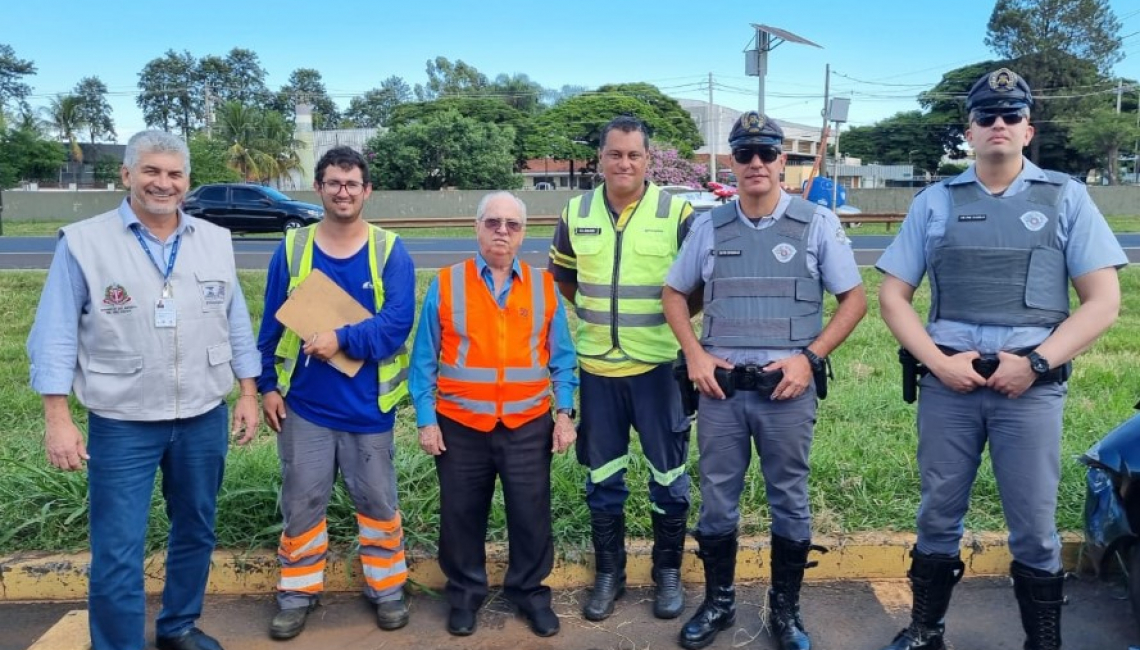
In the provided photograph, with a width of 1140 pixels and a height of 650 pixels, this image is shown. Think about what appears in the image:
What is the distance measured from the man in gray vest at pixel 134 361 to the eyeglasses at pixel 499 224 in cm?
97

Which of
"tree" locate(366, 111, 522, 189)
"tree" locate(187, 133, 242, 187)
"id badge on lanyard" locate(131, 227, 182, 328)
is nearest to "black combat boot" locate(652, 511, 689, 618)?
"id badge on lanyard" locate(131, 227, 182, 328)

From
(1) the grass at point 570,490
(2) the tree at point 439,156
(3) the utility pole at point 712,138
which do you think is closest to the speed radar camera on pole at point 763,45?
(1) the grass at point 570,490

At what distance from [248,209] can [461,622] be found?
2033 centimetres

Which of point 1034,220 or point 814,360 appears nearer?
point 1034,220

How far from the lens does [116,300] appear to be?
2973mm

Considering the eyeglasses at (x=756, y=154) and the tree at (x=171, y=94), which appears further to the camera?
the tree at (x=171, y=94)

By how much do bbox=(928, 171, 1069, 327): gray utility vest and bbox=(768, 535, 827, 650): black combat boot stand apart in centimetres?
108

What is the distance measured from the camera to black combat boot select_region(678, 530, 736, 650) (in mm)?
3461

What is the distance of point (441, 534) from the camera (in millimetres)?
3629

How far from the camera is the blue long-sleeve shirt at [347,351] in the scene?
345cm

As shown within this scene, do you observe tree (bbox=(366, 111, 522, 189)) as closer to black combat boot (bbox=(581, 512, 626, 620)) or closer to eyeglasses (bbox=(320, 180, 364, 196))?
eyeglasses (bbox=(320, 180, 364, 196))

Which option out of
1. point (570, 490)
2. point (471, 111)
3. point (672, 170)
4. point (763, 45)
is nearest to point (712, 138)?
point (672, 170)

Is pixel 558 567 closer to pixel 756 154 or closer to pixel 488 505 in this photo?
pixel 488 505

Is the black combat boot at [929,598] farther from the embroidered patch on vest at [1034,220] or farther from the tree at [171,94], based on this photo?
the tree at [171,94]
